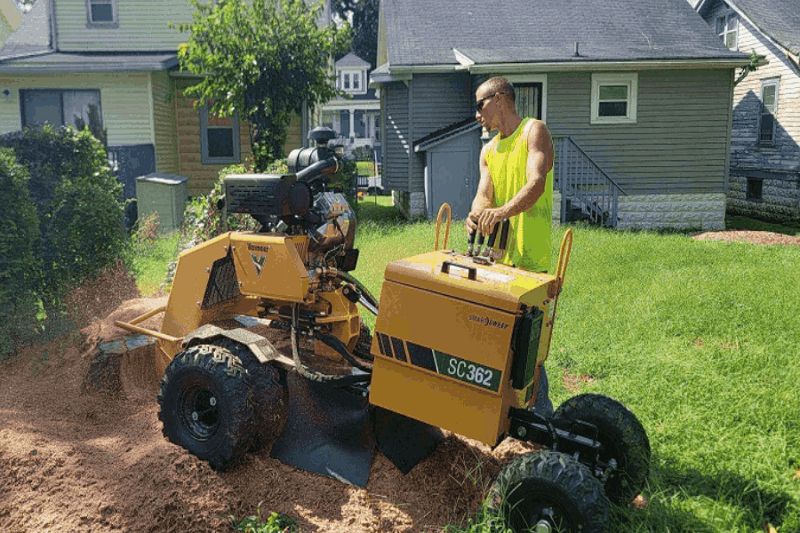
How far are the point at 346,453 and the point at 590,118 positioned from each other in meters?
13.4

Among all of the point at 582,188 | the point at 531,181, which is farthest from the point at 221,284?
the point at 582,188

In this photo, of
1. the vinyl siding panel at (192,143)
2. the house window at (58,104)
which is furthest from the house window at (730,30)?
the house window at (58,104)

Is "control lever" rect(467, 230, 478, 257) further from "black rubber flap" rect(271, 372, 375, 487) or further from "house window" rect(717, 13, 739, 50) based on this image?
"house window" rect(717, 13, 739, 50)

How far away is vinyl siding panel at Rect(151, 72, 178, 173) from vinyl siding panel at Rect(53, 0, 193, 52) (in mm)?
1327

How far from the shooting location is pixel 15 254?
599cm

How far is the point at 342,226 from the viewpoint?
14.6 ft

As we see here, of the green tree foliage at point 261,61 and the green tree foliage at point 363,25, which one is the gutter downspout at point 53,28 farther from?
the green tree foliage at point 363,25

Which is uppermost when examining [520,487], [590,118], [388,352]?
[590,118]

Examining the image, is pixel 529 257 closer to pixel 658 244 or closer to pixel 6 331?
pixel 6 331

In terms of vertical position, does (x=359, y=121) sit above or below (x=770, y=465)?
above

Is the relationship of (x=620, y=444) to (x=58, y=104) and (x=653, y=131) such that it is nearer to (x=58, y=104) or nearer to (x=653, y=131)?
(x=653, y=131)

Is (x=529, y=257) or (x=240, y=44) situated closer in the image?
(x=529, y=257)

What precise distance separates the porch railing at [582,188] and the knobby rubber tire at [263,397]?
459 inches

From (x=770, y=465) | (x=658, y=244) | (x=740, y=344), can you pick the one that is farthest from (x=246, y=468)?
(x=658, y=244)
